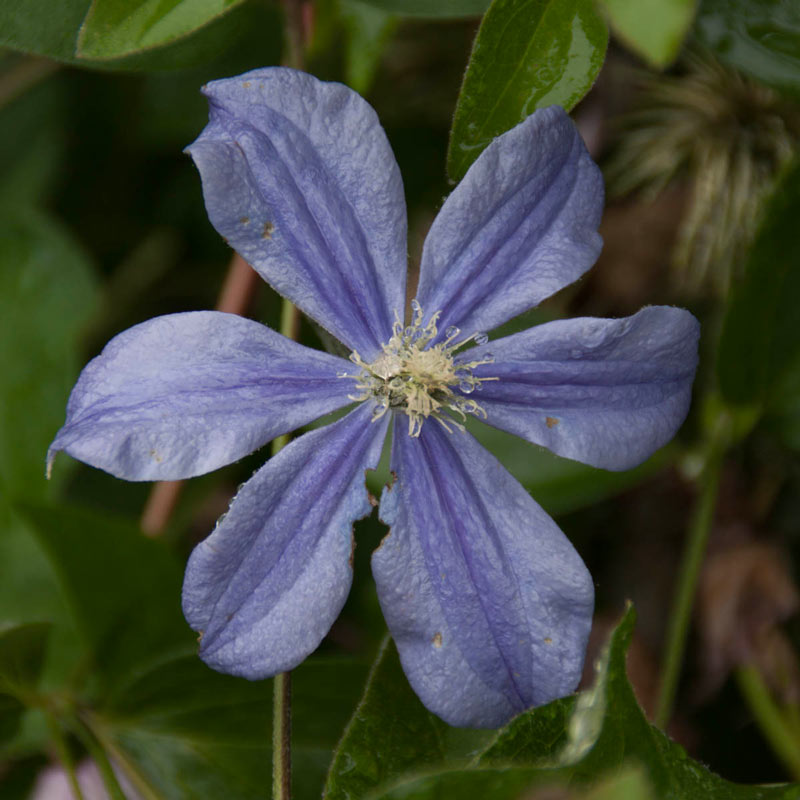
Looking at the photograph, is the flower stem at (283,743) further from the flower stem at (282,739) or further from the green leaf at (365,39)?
the green leaf at (365,39)

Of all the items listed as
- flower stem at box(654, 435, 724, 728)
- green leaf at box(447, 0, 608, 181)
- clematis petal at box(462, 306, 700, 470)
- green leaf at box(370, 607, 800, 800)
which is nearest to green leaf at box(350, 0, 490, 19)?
green leaf at box(447, 0, 608, 181)

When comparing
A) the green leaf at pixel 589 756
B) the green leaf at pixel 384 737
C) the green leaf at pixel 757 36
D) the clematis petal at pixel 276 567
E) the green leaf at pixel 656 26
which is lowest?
the green leaf at pixel 384 737

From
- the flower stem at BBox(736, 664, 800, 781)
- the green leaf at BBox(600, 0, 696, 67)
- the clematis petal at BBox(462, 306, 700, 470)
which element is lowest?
the flower stem at BBox(736, 664, 800, 781)

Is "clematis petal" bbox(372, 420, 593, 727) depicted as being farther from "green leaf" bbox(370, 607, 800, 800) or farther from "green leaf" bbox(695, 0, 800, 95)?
"green leaf" bbox(695, 0, 800, 95)

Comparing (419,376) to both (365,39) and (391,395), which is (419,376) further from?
(365,39)

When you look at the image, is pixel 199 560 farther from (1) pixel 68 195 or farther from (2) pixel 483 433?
(1) pixel 68 195

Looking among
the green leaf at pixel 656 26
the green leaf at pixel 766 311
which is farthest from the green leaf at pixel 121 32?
the green leaf at pixel 766 311

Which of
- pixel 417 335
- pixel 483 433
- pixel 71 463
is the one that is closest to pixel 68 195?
pixel 71 463
